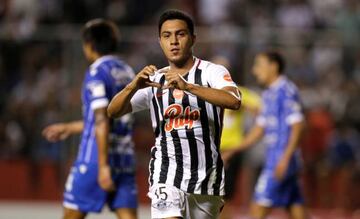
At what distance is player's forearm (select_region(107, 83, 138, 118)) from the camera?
702cm

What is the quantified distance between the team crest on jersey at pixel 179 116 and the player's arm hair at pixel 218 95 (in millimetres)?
364

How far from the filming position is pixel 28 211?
1595 centimetres

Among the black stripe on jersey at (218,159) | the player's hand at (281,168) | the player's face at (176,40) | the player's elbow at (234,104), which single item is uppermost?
the player's face at (176,40)

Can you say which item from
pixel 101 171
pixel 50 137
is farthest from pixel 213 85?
pixel 50 137

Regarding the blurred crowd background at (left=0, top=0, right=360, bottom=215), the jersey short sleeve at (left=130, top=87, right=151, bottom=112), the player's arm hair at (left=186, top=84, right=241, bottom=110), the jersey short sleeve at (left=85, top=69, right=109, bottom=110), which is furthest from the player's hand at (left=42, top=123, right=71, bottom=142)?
the blurred crowd background at (left=0, top=0, right=360, bottom=215)

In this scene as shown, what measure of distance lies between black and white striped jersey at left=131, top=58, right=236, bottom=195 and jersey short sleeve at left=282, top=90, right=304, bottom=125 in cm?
416

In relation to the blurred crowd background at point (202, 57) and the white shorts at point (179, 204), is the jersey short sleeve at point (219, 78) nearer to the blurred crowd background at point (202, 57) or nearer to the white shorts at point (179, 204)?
the white shorts at point (179, 204)

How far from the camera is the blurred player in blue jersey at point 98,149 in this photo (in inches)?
358

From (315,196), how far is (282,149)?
233 inches

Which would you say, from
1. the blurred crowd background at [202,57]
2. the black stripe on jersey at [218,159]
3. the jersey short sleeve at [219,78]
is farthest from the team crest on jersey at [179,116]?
the blurred crowd background at [202,57]

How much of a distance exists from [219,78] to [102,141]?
2087mm

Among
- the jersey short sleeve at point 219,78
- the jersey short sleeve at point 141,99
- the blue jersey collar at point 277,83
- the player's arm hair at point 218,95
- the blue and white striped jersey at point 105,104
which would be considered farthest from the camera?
the blue jersey collar at point 277,83

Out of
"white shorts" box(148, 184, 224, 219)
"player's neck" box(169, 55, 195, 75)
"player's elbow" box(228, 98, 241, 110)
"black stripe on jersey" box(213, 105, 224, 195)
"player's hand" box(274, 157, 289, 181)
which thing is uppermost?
"player's neck" box(169, 55, 195, 75)

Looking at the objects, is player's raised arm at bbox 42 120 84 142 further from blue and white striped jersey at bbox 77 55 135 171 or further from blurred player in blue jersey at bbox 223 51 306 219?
blurred player in blue jersey at bbox 223 51 306 219
